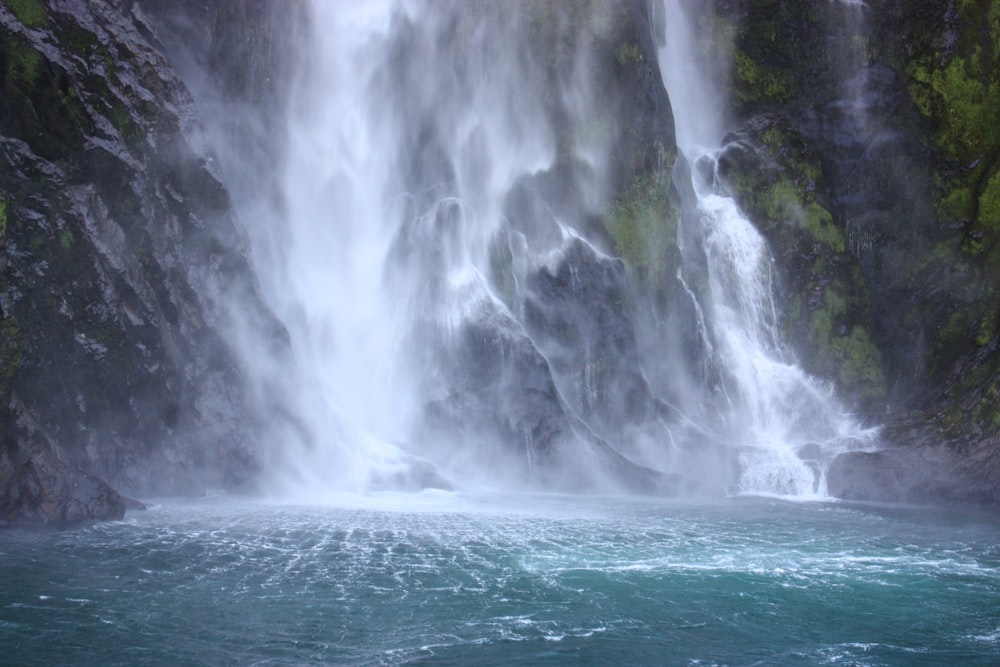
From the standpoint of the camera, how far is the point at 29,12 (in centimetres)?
2398

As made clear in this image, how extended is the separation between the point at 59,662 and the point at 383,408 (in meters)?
21.5

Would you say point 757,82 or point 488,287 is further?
point 757,82

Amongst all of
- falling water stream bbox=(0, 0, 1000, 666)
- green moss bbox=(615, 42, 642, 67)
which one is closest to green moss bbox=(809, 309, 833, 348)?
falling water stream bbox=(0, 0, 1000, 666)

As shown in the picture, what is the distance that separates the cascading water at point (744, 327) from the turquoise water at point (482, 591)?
10343 millimetres

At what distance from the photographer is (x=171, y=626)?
12.9 metres

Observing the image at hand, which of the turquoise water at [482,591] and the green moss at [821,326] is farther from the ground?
the green moss at [821,326]

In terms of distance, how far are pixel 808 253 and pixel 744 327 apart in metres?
4.53

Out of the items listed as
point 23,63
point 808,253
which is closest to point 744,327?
point 808,253

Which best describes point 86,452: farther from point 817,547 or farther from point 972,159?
point 972,159

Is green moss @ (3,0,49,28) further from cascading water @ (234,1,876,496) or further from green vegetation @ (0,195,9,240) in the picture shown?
cascading water @ (234,1,876,496)

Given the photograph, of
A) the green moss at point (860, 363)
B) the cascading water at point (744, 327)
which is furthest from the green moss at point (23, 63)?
the green moss at point (860, 363)

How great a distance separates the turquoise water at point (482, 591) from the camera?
12.4m

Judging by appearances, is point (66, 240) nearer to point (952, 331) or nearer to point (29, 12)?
point (29, 12)

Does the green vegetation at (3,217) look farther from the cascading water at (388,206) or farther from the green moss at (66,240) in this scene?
the cascading water at (388,206)
